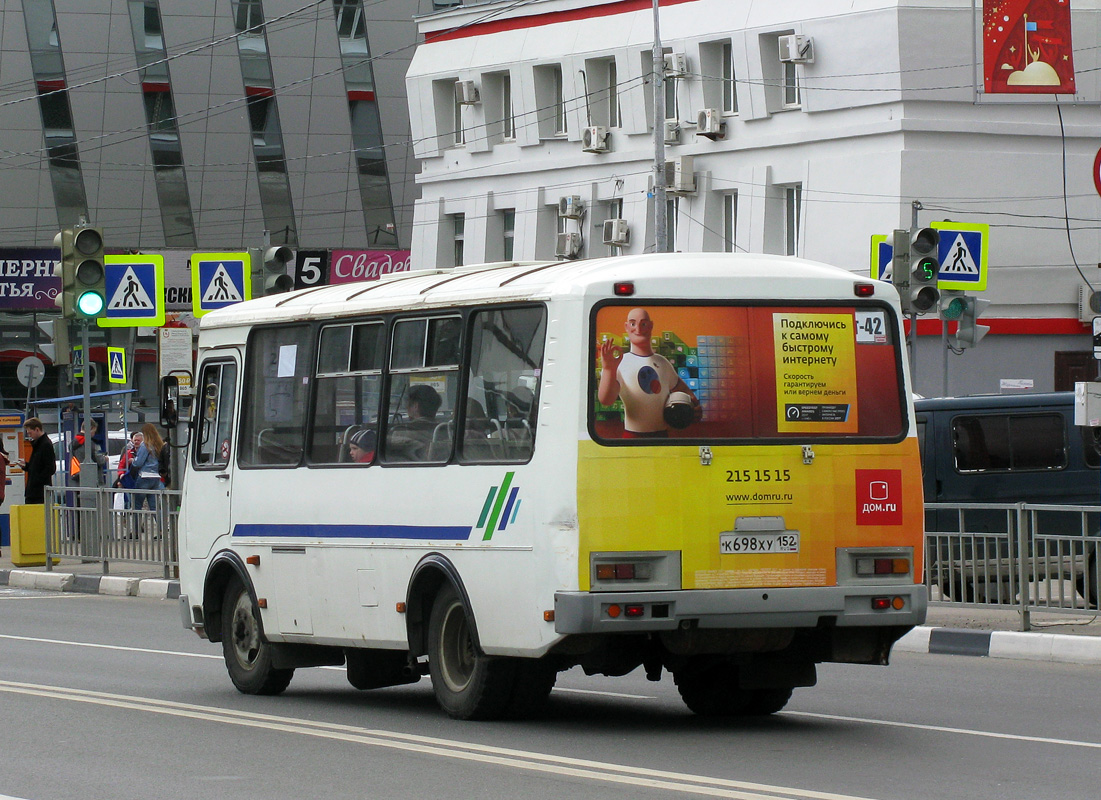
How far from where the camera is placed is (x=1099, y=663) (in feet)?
47.3

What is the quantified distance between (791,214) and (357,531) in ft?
90.1

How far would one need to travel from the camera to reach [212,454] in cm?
1319

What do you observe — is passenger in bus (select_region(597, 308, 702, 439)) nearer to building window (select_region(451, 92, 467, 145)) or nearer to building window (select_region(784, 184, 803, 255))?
building window (select_region(784, 184, 803, 255))

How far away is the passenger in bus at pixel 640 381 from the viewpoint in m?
10.1

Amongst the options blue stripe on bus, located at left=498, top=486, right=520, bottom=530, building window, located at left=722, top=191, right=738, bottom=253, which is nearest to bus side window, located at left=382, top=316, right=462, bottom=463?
blue stripe on bus, located at left=498, top=486, right=520, bottom=530

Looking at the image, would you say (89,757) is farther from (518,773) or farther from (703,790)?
(703,790)

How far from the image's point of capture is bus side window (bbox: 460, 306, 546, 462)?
1030cm

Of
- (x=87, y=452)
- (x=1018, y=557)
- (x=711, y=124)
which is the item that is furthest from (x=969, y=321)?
(x=711, y=124)

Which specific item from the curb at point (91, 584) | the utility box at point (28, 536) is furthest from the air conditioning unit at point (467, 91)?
the curb at point (91, 584)

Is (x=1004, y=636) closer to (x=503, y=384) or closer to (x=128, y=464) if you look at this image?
(x=503, y=384)

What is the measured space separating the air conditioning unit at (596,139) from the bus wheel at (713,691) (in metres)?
31.2

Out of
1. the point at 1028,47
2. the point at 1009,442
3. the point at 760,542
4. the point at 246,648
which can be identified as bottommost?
the point at 246,648

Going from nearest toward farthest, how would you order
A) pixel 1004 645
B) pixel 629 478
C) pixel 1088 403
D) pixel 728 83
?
pixel 629 478 → pixel 1004 645 → pixel 1088 403 → pixel 728 83

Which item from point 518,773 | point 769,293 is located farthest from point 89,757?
point 769,293
